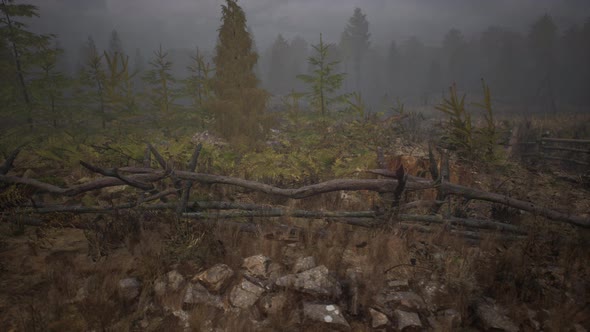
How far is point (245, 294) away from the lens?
2.72 meters

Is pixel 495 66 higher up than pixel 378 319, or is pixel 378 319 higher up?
pixel 495 66

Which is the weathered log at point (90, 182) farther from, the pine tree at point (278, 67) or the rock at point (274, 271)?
the pine tree at point (278, 67)

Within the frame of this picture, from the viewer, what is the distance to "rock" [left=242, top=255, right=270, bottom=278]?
2.99 m

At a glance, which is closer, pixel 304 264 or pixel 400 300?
pixel 400 300

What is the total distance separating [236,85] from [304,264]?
9.39 meters

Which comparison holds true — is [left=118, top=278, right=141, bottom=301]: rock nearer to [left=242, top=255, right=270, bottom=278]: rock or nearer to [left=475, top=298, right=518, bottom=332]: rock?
[left=242, top=255, right=270, bottom=278]: rock

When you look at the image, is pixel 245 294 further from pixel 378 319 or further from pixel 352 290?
pixel 378 319

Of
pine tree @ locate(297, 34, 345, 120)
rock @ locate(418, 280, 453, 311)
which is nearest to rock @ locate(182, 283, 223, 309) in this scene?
rock @ locate(418, 280, 453, 311)

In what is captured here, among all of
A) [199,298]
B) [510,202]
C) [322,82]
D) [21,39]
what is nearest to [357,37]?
[322,82]

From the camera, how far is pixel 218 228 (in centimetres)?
348

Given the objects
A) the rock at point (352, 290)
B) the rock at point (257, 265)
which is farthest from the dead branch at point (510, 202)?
the rock at point (257, 265)

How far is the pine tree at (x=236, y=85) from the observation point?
10.6m

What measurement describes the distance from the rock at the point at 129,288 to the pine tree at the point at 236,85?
26.3 feet

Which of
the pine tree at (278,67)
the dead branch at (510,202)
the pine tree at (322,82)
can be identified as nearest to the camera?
the dead branch at (510,202)
